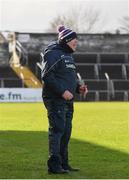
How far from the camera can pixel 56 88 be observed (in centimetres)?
939

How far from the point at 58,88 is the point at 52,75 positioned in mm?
208

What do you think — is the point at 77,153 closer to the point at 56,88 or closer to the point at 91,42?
the point at 56,88

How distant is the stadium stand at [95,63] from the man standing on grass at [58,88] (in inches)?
1683

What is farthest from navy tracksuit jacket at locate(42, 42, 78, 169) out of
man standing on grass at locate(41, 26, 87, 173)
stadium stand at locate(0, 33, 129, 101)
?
stadium stand at locate(0, 33, 129, 101)

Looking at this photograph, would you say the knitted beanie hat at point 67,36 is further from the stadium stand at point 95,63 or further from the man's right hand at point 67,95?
the stadium stand at point 95,63

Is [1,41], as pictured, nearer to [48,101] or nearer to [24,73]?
[24,73]

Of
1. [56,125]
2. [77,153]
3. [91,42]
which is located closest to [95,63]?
[91,42]

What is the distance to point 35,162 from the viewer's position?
431 inches

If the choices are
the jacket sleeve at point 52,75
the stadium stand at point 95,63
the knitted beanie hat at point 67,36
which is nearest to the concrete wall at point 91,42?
the stadium stand at point 95,63

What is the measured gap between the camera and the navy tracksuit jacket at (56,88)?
9406 millimetres

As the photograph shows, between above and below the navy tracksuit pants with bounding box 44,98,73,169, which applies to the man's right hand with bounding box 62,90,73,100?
above

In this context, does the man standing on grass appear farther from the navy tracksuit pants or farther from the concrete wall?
the concrete wall

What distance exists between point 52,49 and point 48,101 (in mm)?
769

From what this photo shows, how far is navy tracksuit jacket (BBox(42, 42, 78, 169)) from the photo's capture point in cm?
941
